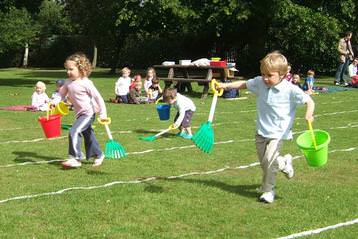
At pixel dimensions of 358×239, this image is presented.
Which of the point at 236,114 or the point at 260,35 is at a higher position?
the point at 260,35

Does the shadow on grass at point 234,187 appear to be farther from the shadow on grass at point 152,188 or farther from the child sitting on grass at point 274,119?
the shadow on grass at point 152,188

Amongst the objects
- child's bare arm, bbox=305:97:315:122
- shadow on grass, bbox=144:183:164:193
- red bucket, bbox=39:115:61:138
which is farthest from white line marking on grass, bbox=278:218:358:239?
red bucket, bbox=39:115:61:138

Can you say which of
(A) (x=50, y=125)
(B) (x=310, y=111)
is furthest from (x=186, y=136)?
(B) (x=310, y=111)

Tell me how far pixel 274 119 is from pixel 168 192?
1408mm

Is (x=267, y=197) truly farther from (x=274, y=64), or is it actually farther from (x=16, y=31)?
(x=16, y=31)

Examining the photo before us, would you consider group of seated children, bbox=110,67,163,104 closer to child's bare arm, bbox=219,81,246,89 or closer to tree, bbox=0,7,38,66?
child's bare arm, bbox=219,81,246,89

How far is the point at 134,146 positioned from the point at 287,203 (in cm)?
396

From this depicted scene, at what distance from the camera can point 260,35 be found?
3200cm

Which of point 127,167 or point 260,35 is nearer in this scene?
point 127,167

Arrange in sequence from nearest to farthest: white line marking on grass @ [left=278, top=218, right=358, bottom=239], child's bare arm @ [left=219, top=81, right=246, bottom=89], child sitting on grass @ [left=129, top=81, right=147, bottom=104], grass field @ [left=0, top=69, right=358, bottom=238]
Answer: white line marking on grass @ [left=278, top=218, right=358, bottom=239], grass field @ [left=0, top=69, right=358, bottom=238], child's bare arm @ [left=219, top=81, right=246, bottom=89], child sitting on grass @ [left=129, top=81, right=147, bottom=104]

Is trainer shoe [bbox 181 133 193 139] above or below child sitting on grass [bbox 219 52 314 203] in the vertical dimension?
below

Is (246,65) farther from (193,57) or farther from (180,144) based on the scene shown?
(180,144)

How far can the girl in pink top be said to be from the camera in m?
7.81

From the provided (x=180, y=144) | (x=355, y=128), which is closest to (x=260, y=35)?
(x=355, y=128)
